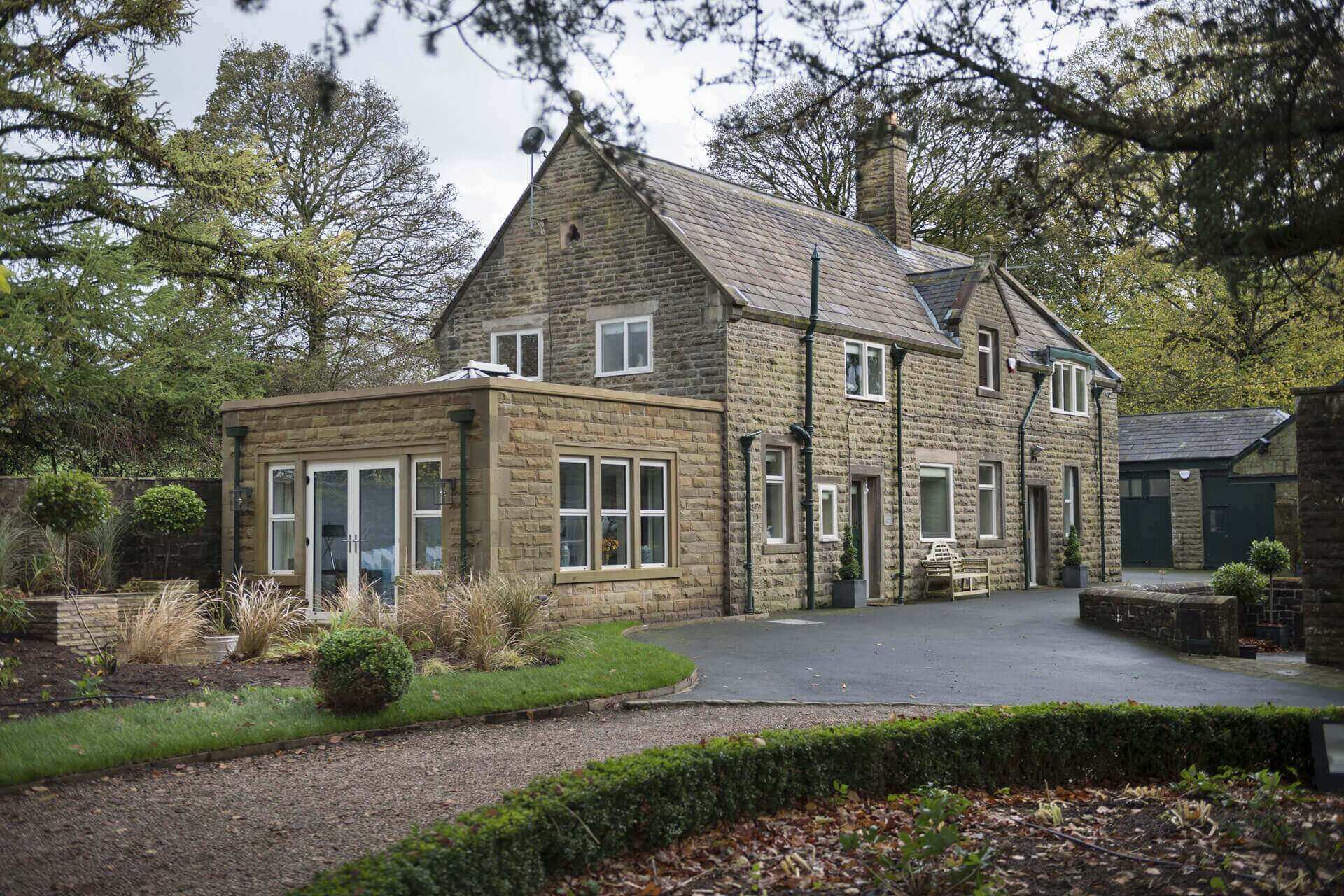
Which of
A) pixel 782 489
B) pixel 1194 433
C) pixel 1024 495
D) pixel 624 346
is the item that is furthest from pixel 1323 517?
pixel 1194 433

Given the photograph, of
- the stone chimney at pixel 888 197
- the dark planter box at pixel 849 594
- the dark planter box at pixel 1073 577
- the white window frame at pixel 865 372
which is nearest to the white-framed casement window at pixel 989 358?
the stone chimney at pixel 888 197

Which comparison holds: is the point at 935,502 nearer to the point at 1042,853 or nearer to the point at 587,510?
the point at 587,510

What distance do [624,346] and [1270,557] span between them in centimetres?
1144

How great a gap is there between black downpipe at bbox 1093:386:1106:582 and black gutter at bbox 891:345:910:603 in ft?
30.5

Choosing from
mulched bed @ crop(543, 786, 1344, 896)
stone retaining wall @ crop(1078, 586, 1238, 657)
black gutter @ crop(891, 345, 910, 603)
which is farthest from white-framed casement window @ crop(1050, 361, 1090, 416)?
mulched bed @ crop(543, 786, 1344, 896)

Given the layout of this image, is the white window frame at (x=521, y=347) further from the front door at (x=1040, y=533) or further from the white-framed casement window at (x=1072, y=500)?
the white-framed casement window at (x=1072, y=500)

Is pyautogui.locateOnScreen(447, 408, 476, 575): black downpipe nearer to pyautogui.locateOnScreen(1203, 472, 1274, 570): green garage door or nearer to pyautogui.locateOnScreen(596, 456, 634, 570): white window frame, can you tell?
pyautogui.locateOnScreen(596, 456, 634, 570): white window frame

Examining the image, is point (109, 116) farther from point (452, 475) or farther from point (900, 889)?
point (900, 889)

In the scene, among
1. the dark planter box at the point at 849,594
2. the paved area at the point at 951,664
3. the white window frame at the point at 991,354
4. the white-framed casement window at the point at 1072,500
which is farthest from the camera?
the white-framed casement window at the point at 1072,500

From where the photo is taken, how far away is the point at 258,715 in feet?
31.7

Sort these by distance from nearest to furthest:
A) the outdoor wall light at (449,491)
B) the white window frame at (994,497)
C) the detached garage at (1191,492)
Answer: the outdoor wall light at (449,491) < the white window frame at (994,497) < the detached garage at (1191,492)

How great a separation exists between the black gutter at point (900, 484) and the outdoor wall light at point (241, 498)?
11.9m

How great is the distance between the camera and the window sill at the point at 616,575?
663 inches

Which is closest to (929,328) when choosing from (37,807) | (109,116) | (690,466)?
(690,466)
